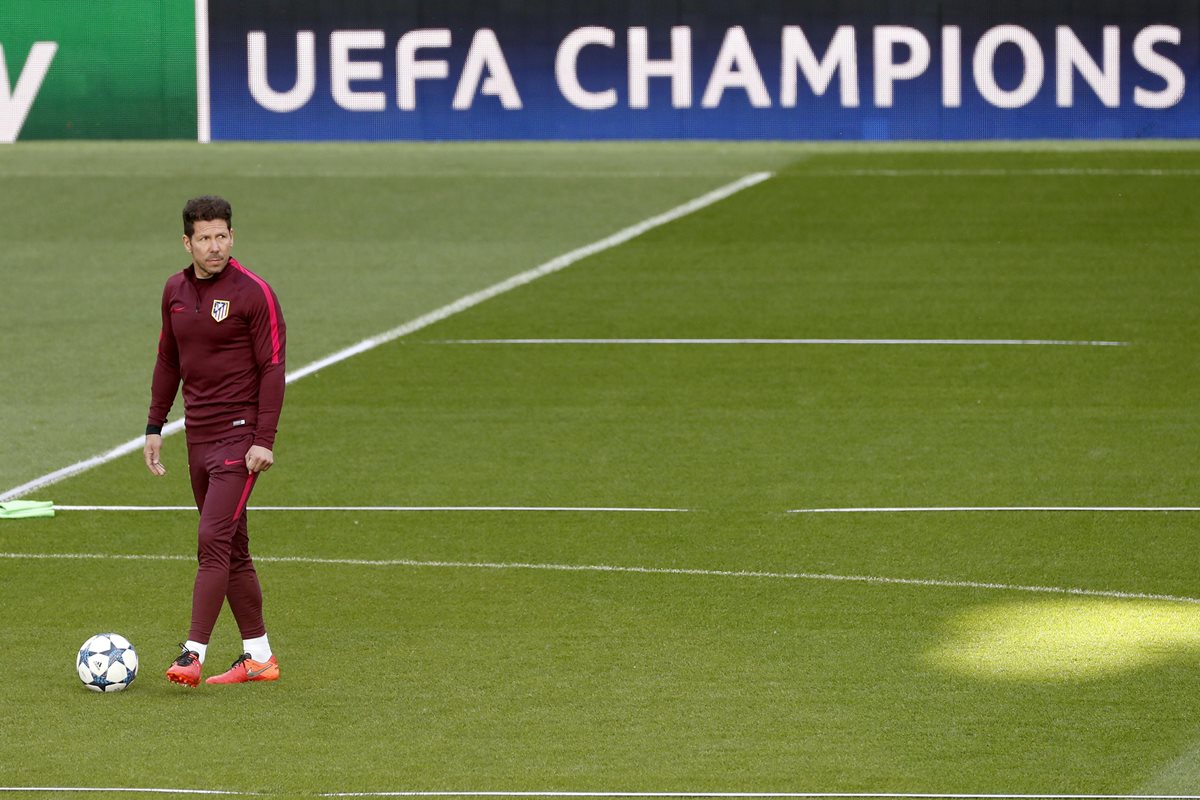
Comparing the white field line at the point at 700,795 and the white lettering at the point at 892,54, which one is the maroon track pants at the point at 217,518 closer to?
the white field line at the point at 700,795

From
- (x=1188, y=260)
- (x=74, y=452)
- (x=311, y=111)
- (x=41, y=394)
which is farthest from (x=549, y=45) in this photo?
(x=74, y=452)

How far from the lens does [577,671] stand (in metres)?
9.28

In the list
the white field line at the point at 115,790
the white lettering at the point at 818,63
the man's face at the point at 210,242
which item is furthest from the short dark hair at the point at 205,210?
the white lettering at the point at 818,63

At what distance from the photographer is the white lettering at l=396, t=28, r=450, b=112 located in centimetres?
3069

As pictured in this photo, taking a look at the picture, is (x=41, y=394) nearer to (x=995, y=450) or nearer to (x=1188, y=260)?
(x=995, y=450)

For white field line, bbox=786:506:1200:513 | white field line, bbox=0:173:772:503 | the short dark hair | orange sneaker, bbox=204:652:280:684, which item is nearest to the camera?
the short dark hair

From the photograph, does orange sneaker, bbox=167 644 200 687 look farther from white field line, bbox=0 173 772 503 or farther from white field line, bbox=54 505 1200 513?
white field line, bbox=0 173 772 503

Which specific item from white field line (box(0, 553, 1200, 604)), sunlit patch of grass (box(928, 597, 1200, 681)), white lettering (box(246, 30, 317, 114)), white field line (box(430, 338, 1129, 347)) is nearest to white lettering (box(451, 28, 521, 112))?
white lettering (box(246, 30, 317, 114))

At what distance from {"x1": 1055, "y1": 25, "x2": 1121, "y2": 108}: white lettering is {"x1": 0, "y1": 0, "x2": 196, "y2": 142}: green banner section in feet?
38.1

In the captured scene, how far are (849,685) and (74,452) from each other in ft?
23.6

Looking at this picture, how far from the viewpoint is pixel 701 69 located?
3059 cm

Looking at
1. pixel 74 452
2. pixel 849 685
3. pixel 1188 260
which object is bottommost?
pixel 849 685

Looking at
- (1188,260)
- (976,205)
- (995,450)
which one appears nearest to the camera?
(995,450)

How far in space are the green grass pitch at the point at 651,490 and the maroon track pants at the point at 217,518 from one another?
354mm
